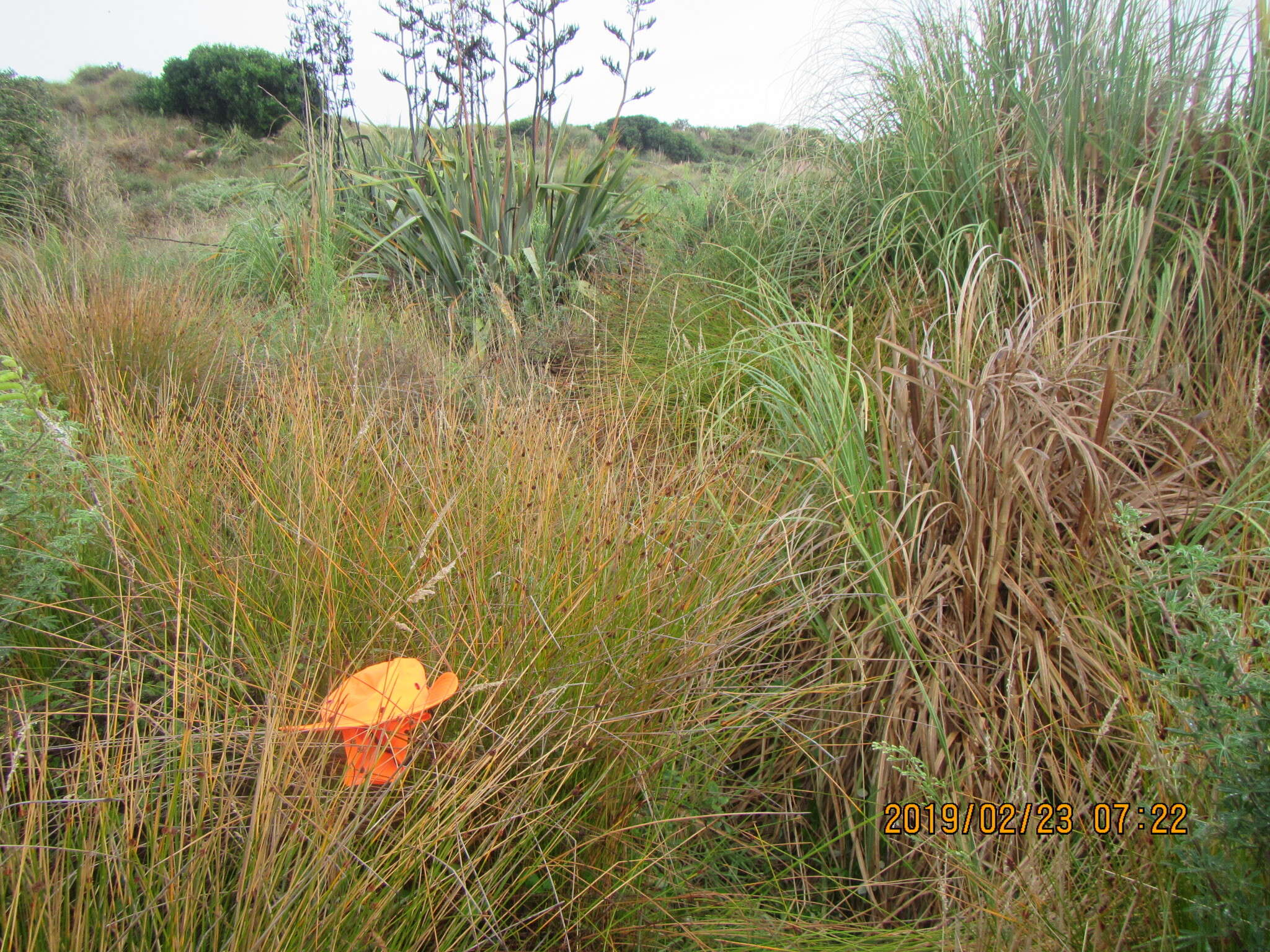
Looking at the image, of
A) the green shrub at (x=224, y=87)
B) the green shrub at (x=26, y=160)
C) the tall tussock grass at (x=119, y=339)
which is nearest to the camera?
the tall tussock grass at (x=119, y=339)

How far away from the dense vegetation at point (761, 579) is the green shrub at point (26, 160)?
13.8ft

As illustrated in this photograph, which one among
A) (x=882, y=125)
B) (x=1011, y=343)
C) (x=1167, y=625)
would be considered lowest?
(x=1167, y=625)

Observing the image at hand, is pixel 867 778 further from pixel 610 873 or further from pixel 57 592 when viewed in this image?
pixel 57 592

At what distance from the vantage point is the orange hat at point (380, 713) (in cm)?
111

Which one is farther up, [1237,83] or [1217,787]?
[1237,83]

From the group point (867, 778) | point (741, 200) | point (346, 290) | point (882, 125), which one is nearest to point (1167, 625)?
point (867, 778)

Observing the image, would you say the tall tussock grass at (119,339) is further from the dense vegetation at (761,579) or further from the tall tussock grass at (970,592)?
the tall tussock grass at (970,592)

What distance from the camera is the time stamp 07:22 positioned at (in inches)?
44.7

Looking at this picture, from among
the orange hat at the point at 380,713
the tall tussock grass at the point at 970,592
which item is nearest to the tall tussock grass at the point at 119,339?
the orange hat at the point at 380,713

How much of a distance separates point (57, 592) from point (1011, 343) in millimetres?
2275

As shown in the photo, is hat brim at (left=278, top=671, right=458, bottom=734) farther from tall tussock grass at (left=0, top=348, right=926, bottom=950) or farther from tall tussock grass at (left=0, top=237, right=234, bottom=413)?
tall tussock grass at (left=0, top=237, right=234, bottom=413)

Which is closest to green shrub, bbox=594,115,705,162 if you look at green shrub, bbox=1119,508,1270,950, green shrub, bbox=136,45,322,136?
green shrub, bbox=136,45,322,136

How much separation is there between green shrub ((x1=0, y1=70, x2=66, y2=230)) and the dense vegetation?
422cm

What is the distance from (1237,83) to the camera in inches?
110
